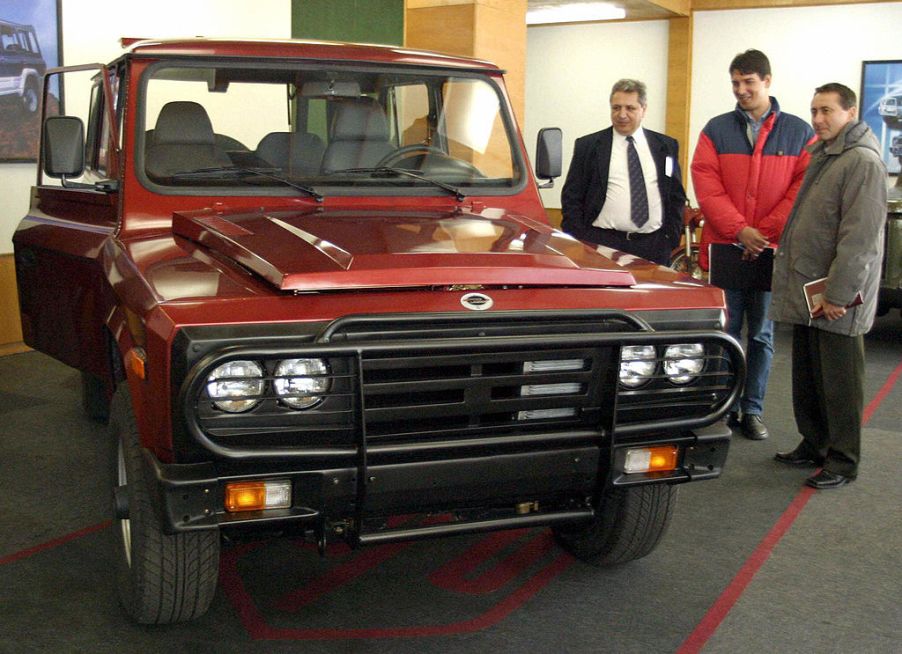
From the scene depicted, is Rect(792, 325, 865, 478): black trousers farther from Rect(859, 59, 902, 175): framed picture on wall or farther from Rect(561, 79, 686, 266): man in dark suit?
Rect(859, 59, 902, 175): framed picture on wall

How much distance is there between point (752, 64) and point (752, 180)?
0.55 m

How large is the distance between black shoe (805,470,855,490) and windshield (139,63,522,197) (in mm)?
1867

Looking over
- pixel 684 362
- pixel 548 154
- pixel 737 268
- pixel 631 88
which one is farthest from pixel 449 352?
pixel 737 268

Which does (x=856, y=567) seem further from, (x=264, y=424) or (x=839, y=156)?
(x=264, y=424)

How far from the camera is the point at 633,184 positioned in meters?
4.97

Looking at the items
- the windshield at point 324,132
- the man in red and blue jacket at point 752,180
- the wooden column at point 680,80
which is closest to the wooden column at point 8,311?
the windshield at point 324,132

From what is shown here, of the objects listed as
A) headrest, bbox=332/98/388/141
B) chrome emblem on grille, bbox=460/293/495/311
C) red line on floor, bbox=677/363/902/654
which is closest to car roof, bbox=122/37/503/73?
headrest, bbox=332/98/388/141

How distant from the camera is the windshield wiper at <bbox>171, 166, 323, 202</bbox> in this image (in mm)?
3430

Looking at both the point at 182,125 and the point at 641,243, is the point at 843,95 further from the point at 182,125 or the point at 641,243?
the point at 182,125

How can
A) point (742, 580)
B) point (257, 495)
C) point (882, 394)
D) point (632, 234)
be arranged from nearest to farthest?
1. point (257, 495)
2. point (742, 580)
3. point (632, 234)
4. point (882, 394)

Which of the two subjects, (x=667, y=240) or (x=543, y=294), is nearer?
(x=543, y=294)

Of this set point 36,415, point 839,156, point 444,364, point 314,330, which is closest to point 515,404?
point 444,364

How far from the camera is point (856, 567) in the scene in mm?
3543

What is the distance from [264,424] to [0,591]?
1.43 m
